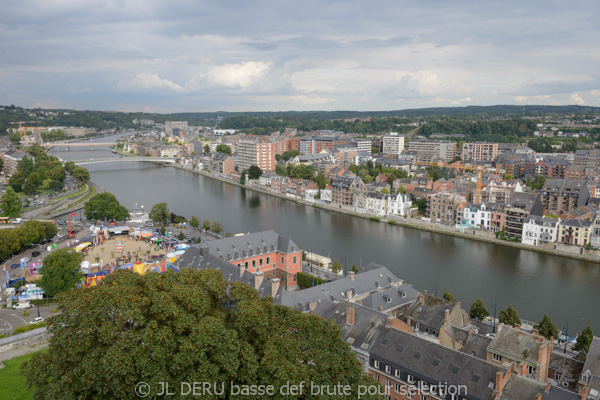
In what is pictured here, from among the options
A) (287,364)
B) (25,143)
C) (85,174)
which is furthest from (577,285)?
(25,143)

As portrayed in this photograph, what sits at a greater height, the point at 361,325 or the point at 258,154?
the point at 258,154

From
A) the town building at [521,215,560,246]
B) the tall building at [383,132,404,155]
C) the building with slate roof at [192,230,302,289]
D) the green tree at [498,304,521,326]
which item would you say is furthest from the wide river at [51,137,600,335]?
the tall building at [383,132,404,155]

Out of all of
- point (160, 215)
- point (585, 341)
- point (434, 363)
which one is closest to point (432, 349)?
point (434, 363)

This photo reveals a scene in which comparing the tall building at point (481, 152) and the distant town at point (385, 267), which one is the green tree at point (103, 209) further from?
the tall building at point (481, 152)

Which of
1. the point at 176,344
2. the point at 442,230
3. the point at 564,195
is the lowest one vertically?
the point at 442,230

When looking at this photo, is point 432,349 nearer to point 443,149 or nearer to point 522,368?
Result: point 522,368

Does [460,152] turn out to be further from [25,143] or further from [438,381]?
[25,143]

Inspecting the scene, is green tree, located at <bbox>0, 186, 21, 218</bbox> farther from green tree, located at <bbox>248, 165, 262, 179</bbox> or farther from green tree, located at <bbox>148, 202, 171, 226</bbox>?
green tree, located at <bbox>248, 165, 262, 179</bbox>
